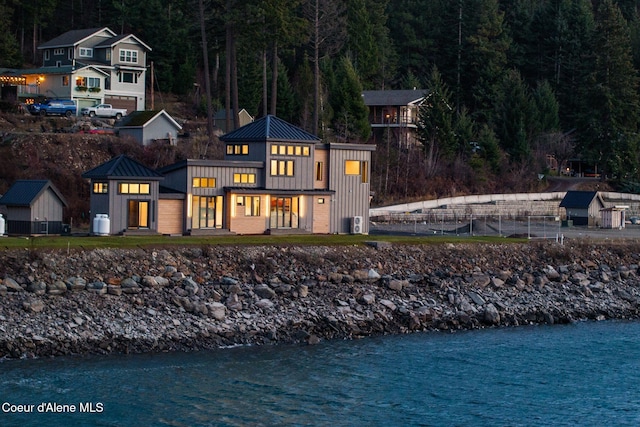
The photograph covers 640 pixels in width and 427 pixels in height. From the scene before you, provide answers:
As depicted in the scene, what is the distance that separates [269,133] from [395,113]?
42.7 m

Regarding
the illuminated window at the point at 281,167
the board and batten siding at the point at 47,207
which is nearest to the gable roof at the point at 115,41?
the illuminated window at the point at 281,167

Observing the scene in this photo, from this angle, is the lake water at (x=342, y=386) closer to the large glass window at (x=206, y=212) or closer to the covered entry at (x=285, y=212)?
the large glass window at (x=206, y=212)

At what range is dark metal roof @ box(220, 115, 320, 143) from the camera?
50469mm

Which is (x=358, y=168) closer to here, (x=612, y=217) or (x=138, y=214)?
(x=138, y=214)

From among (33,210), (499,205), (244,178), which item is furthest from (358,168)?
(499,205)

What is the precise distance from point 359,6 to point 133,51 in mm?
24656

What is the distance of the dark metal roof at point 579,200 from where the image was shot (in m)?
66.4

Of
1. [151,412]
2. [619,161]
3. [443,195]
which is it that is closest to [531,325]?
[151,412]

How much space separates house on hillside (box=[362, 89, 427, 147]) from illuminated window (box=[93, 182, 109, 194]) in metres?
45.1

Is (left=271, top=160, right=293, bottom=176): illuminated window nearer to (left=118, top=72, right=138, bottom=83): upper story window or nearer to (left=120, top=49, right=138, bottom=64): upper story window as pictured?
(left=118, top=72, right=138, bottom=83): upper story window

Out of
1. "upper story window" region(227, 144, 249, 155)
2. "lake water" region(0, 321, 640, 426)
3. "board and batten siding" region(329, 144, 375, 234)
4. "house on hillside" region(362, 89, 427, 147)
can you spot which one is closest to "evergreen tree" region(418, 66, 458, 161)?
"house on hillside" region(362, 89, 427, 147)

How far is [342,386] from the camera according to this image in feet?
103

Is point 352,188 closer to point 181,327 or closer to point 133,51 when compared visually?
point 181,327

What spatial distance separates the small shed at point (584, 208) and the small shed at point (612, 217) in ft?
1.41
